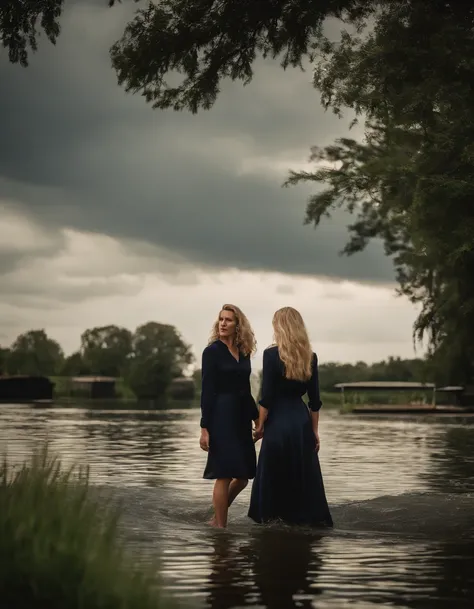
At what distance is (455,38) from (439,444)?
16655 mm

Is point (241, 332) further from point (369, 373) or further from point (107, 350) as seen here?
point (107, 350)

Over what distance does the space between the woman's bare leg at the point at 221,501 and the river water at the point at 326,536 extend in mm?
153

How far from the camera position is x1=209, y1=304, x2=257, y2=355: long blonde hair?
11.3 metres

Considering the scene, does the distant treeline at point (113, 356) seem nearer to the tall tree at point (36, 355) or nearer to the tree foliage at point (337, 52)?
the tall tree at point (36, 355)

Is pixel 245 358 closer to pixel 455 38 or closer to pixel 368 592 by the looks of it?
pixel 368 592

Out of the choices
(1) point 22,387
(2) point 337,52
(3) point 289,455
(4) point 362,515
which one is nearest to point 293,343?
(3) point 289,455

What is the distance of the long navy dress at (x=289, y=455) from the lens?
11859 mm

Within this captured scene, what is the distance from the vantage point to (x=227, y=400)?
11.5 meters

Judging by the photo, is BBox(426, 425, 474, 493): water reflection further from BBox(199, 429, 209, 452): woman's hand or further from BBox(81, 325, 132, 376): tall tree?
BBox(81, 325, 132, 376): tall tree

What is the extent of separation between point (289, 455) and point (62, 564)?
17.6 feet

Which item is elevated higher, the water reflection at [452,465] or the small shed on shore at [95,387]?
the small shed on shore at [95,387]

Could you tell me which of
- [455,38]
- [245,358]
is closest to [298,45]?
[455,38]

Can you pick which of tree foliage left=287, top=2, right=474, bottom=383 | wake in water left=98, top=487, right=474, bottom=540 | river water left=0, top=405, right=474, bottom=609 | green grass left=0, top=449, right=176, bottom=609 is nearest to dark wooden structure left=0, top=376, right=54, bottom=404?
tree foliage left=287, top=2, right=474, bottom=383

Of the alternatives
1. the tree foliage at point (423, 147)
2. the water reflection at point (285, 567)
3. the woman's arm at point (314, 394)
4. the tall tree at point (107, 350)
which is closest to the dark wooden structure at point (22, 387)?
the tall tree at point (107, 350)
